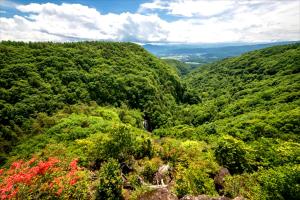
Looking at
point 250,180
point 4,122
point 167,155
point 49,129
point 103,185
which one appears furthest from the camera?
point 4,122

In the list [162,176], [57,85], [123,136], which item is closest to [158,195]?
[162,176]

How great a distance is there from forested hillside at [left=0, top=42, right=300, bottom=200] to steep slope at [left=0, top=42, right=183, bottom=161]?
0.61 m

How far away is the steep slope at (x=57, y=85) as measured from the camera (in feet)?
381

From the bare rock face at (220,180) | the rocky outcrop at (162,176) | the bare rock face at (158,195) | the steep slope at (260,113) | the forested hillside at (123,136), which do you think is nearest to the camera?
the bare rock face at (158,195)

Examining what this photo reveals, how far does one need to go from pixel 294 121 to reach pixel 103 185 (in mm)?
95584

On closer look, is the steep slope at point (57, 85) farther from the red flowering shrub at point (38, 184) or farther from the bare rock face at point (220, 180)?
the red flowering shrub at point (38, 184)

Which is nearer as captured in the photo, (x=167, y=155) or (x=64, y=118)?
(x=167, y=155)

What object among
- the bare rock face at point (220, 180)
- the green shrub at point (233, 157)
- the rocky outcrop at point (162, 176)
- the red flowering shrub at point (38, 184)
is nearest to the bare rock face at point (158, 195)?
the red flowering shrub at point (38, 184)

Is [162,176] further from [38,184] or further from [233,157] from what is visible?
A: [38,184]

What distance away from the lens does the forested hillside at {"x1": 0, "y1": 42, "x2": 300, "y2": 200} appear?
94.0 ft

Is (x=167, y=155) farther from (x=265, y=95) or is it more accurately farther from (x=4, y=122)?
(x=265, y=95)

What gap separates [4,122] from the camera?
10931 cm

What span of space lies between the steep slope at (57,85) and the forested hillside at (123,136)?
0.61 metres

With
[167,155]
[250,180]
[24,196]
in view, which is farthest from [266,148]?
[24,196]
